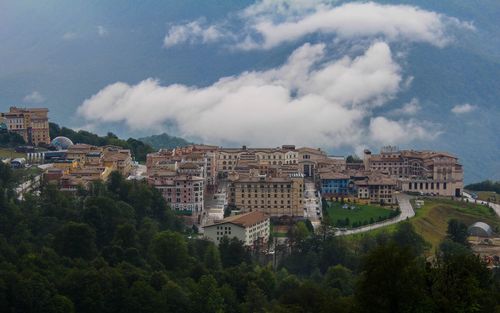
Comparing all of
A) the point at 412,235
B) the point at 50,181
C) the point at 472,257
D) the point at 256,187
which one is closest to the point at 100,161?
the point at 50,181

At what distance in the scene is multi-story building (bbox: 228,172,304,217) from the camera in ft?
82.0

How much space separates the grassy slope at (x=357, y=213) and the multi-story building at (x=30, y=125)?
1077 centimetres

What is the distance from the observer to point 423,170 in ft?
101

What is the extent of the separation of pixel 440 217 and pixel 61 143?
12800mm

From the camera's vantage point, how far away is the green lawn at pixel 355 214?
24341mm

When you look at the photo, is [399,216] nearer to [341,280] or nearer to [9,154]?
[341,280]

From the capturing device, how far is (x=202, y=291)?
1543cm

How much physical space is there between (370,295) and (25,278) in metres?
6.86

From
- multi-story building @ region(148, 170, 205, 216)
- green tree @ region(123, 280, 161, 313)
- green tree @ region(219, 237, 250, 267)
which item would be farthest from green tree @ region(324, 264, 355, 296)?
multi-story building @ region(148, 170, 205, 216)

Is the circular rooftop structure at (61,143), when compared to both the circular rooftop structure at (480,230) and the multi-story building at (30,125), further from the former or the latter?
the circular rooftop structure at (480,230)

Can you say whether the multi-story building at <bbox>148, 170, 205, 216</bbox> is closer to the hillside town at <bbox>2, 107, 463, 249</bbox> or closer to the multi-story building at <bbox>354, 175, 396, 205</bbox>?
the hillside town at <bbox>2, 107, 463, 249</bbox>

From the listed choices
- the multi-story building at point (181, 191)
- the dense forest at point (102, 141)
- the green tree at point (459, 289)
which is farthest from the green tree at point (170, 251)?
the dense forest at point (102, 141)

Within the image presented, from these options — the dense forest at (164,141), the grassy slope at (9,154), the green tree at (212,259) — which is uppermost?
the dense forest at (164,141)

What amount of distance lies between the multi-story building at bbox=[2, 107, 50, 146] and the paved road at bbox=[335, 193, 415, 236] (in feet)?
39.9
